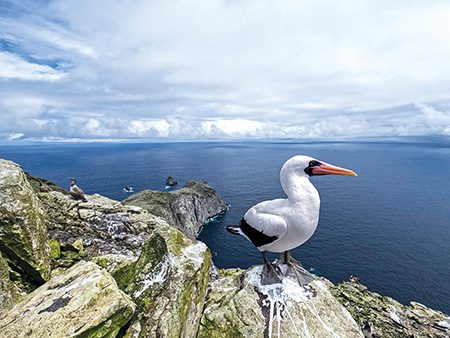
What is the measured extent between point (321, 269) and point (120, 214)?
55268 mm

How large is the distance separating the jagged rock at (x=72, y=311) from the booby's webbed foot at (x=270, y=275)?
16.8 ft

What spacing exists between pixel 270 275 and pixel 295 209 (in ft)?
11.2

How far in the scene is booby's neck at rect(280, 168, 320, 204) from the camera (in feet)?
28.8

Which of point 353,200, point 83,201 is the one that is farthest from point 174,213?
point 353,200

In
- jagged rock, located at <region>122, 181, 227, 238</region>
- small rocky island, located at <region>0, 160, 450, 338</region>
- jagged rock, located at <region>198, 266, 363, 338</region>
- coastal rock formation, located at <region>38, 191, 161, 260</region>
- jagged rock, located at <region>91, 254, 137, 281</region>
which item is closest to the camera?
small rocky island, located at <region>0, 160, 450, 338</region>

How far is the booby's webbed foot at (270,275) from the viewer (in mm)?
10172

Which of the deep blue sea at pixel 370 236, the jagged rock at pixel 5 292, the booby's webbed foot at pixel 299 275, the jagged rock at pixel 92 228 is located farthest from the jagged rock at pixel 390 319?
the deep blue sea at pixel 370 236

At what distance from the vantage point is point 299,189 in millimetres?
8859

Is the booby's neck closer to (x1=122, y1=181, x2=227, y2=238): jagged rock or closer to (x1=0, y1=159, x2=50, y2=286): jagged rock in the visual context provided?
(x1=0, y1=159, x2=50, y2=286): jagged rock

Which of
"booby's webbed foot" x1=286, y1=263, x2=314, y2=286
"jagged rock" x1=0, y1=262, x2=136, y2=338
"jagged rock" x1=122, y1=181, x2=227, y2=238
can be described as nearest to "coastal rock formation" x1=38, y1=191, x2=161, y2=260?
"jagged rock" x1=0, y1=262, x2=136, y2=338

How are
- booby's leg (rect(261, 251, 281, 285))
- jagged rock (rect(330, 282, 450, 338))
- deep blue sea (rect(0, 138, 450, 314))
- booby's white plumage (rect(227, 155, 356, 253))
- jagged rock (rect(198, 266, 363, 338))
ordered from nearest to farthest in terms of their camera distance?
1. booby's white plumage (rect(227, 155, 356, 253))
2. jagged rock (rect(198, 266, 363, 338))
3. booby's leg (rect(261, 251, 281, 285))
4. jagged rock (rect(330, 282, 450, 338))
5. deep blue sea (rect(0, 138, 450, 314))

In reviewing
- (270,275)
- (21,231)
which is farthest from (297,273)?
(21,231)

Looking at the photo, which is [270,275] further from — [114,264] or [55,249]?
[55,249]

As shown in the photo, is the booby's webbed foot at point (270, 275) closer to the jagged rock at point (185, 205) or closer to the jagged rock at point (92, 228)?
the jagged rock at point (92, 228)
